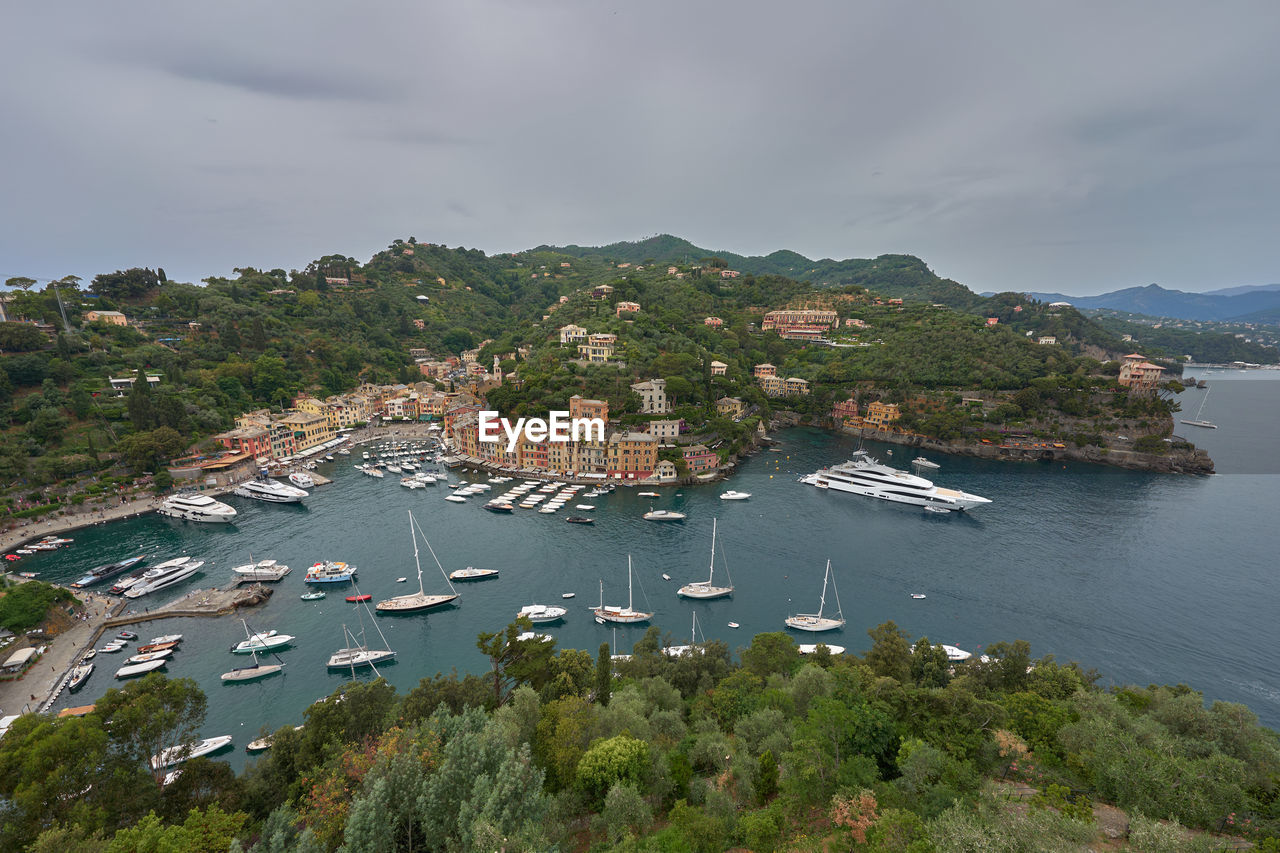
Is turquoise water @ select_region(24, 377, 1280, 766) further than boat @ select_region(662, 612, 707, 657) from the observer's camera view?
Yes

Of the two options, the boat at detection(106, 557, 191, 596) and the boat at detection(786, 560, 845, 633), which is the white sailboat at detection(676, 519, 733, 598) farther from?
the boat at detection(106, 557, 191, 596)

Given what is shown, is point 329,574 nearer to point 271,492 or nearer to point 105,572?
point 105,572

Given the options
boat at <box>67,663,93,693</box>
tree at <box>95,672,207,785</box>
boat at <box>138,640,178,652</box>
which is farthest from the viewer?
boat at <box>138,640,178,652</box>

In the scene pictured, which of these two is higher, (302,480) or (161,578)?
(302,480)

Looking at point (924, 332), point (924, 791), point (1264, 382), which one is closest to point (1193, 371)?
point (1264, 382)

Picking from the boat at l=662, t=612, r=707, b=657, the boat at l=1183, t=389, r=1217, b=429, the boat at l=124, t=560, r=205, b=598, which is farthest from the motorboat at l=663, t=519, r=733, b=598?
the boat at l=1183, t=389, r=1217, b=429

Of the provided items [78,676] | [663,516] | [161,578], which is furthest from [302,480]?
[663,516]

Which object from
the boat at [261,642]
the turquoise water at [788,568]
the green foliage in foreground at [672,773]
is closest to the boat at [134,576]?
the turquoise water at [788,568]

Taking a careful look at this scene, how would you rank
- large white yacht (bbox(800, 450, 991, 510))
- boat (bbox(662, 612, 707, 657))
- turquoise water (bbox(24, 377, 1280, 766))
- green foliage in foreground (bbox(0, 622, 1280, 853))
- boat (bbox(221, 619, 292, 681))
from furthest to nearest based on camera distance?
large white yacht (bbox(800, 450, 991, 510)) < turquoise water (bbox(24, 377, 1280, 766)) < boat (bbox(221, 619, 292, 681)) < boat (bbox(662, 612, 707, 657)) < green foliage in foreground (bbox(0, 622, 1280, 853))
